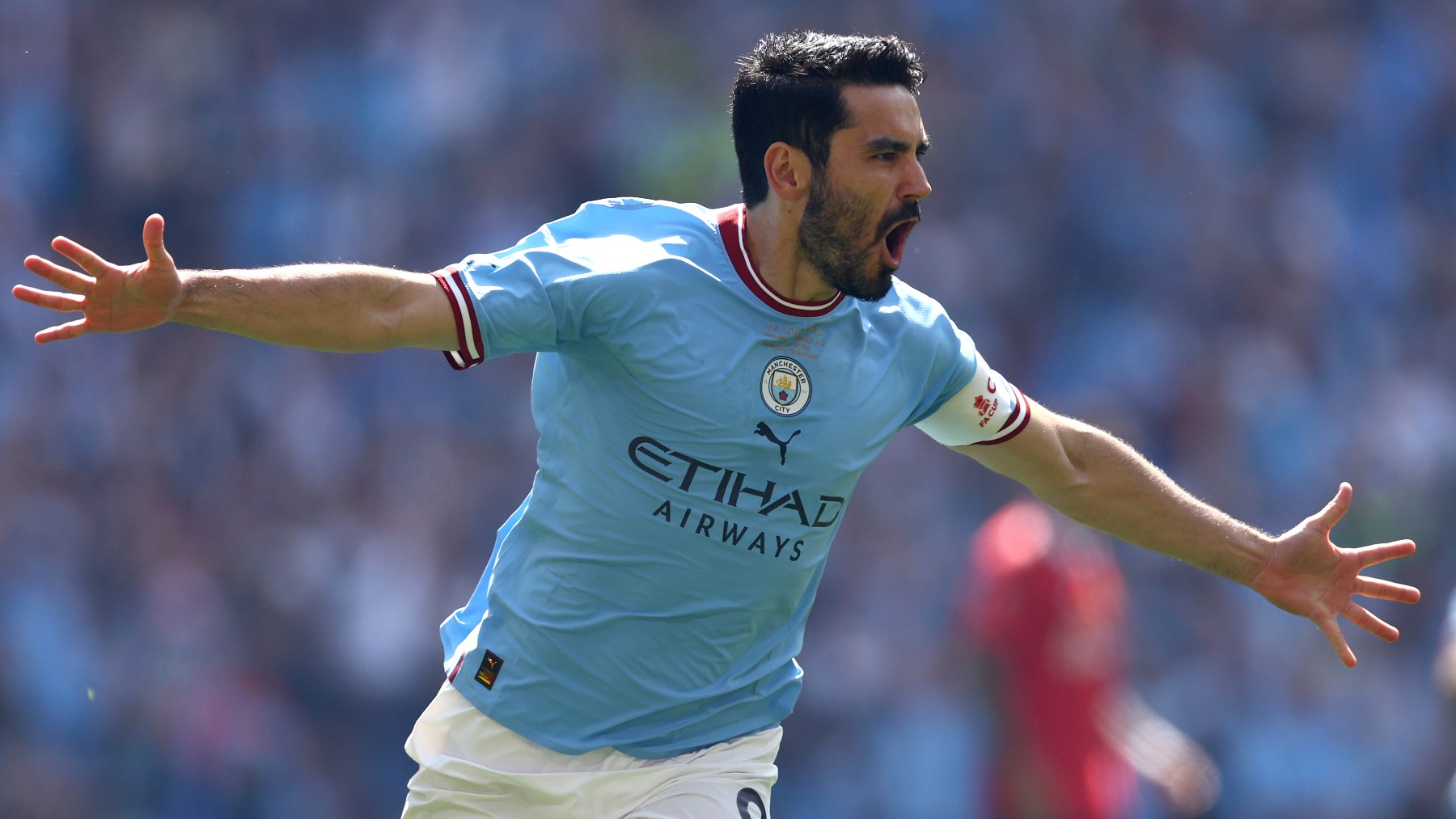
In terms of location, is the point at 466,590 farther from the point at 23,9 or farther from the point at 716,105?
the point at 23,9

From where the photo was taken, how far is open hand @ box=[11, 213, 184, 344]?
342 cm

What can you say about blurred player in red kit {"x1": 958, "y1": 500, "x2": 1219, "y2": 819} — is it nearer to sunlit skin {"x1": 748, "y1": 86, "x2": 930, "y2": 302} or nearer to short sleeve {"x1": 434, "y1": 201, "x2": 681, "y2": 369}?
sunlit skin {"x1": 748, "y1": 86, "x2": 930, "y2": 302}

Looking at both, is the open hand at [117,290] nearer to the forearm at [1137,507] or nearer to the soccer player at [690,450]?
the soccer player at [690,450]

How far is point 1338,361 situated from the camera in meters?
12.3

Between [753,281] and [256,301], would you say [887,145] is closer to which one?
[753,281]

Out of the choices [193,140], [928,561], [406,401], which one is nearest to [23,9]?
[193,140]

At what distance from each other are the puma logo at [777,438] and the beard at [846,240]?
1.39 feet

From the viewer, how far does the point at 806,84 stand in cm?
436

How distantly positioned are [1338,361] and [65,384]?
867 cm

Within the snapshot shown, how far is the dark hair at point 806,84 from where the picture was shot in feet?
14.2

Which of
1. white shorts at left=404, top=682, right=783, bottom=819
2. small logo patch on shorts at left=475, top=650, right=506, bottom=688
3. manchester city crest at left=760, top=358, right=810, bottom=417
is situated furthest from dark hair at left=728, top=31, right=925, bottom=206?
white shorts at left=404, top=682, right=783, bottom=819

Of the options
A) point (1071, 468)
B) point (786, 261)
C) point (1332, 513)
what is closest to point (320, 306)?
point (786, 261)

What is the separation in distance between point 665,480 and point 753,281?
554 millimetres

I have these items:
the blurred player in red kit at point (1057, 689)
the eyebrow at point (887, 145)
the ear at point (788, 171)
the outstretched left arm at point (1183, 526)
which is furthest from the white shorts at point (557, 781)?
the blurred player in red kit at point (1057, 689)
